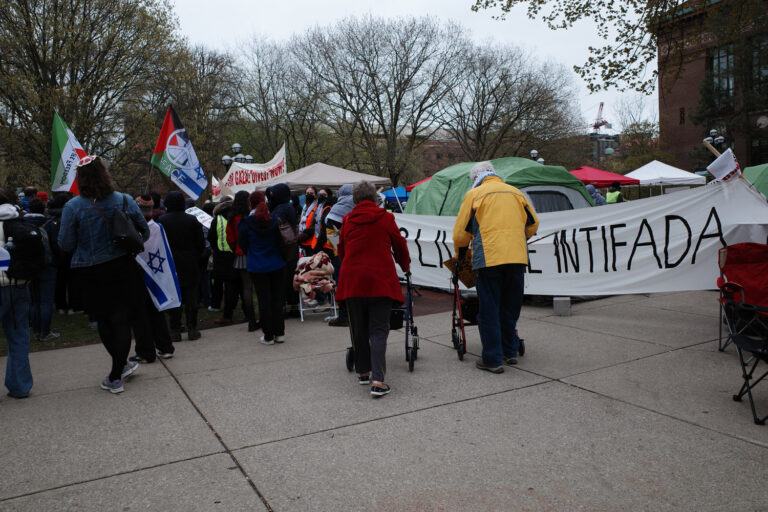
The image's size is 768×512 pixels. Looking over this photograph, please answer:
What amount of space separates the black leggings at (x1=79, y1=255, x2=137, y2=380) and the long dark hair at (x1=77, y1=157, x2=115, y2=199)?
585mm

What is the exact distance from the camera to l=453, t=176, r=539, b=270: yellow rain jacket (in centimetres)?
523

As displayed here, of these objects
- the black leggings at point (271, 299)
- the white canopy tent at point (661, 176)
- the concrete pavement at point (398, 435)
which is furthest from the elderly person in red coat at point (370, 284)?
the white canopy tent at point (661, 176)

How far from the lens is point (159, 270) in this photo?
244 inches

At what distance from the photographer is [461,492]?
124 inches

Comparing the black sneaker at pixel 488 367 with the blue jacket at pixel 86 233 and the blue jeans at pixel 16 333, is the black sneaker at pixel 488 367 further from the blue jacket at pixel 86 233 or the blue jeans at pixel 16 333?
the blue jeans at pixel 16 333

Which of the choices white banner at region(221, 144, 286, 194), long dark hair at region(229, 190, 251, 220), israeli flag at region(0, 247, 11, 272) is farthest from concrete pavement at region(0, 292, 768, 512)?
white banner at region(221, 144, 286, 194)

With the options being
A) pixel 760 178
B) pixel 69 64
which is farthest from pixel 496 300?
pixel 69 64

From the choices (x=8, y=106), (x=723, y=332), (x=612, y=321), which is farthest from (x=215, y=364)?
(x=8, y=106)

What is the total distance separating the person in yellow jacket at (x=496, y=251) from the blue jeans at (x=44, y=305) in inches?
211

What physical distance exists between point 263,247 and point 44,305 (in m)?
3.12

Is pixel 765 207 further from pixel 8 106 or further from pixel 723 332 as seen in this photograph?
pixel 8 106

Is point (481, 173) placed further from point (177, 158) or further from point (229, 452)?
point (177, 158)

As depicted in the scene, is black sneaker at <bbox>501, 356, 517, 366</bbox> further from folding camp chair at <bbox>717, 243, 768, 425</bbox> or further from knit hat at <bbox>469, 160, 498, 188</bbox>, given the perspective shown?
folding camp chair at <bbox>717, 243, 768, 425</bbox>

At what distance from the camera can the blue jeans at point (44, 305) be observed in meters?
7.38
